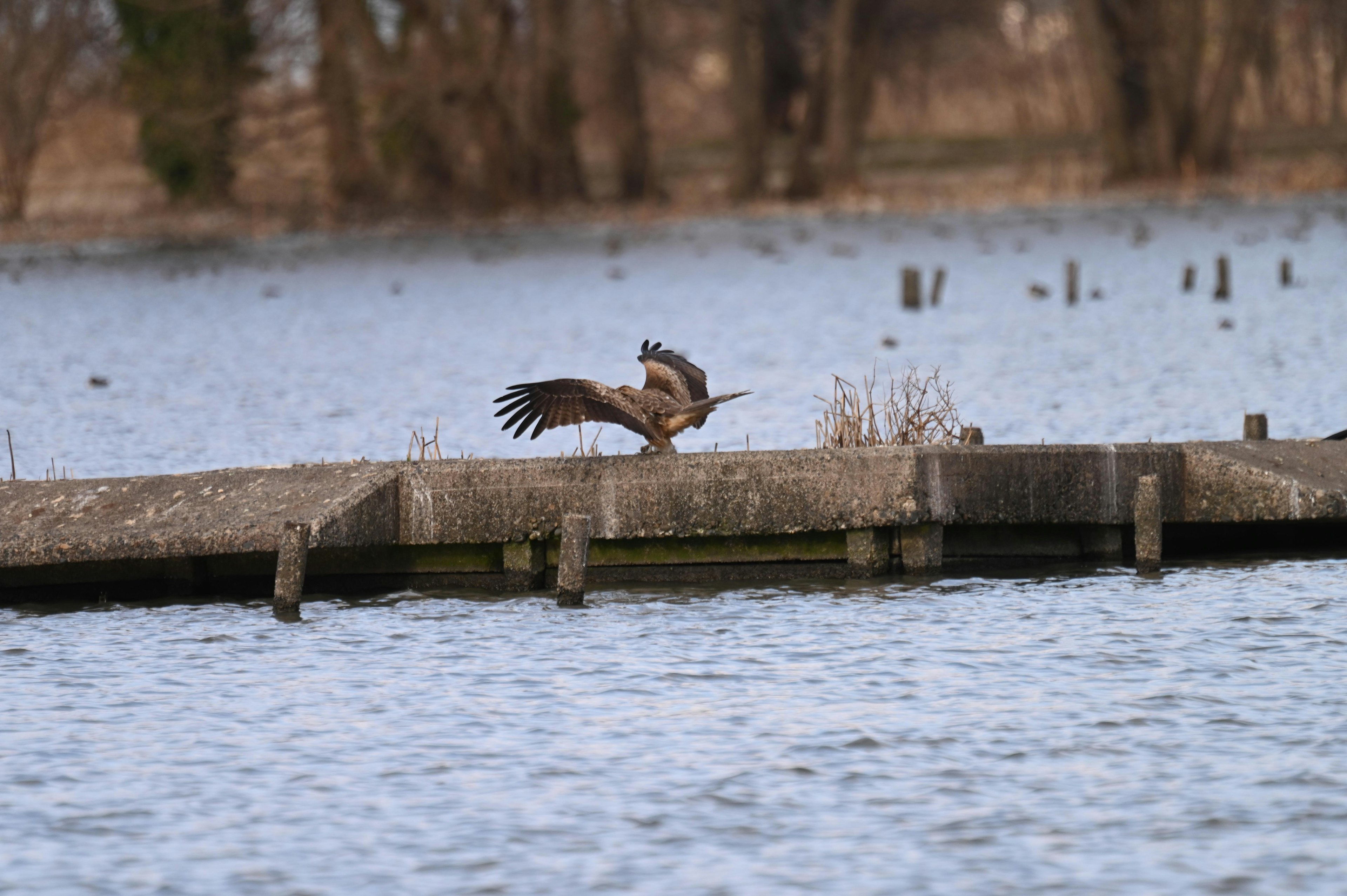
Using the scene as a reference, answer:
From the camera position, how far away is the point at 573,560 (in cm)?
1277

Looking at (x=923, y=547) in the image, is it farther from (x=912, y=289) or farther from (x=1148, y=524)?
(x=912, y=289)

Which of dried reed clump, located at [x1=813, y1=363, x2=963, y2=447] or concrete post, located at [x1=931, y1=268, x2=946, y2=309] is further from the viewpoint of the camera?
concrete post, located at [x1=931, y1=268, x2=946, y2=309]

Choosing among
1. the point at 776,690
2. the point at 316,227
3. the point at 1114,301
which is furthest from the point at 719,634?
the point at 316,227

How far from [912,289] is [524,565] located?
22.6m

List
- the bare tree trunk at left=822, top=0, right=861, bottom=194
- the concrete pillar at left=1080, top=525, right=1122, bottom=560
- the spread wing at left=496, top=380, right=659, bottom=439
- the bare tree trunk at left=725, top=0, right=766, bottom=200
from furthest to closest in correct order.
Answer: the bare tree trunk at left=822, top=0, right=861, bottom=194 → the bare tree trunk at left=725, top=0, right=766, bottom=200 → the concrete pillar at left=1080, top=525, right=1122, bottom=560 → the spread wing at left=496, top=380, right=659, bottom=439

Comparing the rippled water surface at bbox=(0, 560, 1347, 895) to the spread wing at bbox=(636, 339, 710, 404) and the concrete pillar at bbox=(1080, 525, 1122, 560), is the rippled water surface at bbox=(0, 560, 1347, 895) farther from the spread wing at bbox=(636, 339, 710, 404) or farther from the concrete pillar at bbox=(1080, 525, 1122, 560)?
the spread wing at bbox=(636, 339, 710, 404)

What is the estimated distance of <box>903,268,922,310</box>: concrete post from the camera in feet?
115

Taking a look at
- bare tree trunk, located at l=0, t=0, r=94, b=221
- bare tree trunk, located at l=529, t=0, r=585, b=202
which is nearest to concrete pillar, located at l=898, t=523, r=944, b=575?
bare tree trunk, located at l=529, t=0, r=585, b=202

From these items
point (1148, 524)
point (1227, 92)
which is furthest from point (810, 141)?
point (1148, 524)

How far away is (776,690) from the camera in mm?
10711

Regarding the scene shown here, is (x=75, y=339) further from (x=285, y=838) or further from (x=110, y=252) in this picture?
(x=285, y=838)

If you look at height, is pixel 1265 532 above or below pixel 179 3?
below

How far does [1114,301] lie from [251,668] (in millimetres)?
25973

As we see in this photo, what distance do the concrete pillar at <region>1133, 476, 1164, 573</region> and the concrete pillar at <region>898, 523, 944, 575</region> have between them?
1.24m
